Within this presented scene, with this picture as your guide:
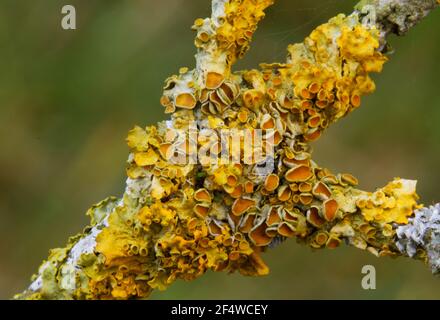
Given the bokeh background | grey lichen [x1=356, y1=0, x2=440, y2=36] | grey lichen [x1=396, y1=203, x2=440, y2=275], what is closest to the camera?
grey lichen [x1=396, y1=203, x2=440, y2=275]

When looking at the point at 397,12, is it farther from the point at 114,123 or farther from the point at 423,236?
the point at 114,123

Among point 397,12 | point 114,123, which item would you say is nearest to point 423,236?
point 397,12

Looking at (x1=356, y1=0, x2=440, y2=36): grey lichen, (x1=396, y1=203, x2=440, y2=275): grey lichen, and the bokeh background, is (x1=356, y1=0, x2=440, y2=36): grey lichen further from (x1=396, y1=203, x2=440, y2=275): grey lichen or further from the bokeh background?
the bokeh background

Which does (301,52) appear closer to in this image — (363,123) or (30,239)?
(363,123)

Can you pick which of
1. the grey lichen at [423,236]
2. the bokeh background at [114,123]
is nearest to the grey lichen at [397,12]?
the grey lichen at [423,236]

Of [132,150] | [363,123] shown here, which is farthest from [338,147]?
[132,150]

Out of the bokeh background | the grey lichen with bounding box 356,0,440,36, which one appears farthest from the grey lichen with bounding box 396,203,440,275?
the bokeh background
